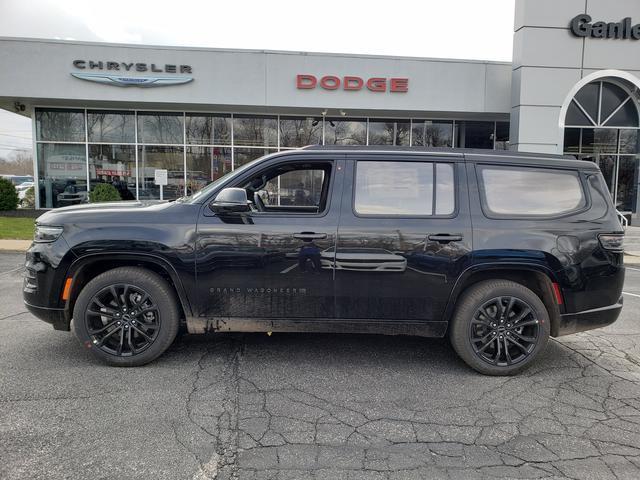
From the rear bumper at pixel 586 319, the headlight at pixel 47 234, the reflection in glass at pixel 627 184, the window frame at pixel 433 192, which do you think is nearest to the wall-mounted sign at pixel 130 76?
the headlight at pixel 47 234

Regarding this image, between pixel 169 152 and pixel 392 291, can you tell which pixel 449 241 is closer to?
pixel 392 291

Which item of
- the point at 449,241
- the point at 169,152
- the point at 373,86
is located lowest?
the point at 449,241

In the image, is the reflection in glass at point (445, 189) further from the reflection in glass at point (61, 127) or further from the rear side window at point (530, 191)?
the reflection in glass at point (61, 127)

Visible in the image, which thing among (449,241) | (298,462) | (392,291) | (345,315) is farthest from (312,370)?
(449,241)

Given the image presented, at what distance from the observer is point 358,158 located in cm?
417

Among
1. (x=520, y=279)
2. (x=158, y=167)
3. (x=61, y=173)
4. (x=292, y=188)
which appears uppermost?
(x=158, y=167)

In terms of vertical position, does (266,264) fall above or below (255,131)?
below

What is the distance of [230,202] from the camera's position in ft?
12.5

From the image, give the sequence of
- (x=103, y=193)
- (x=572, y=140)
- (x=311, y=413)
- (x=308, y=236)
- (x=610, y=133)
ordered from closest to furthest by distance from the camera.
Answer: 1. (x=311, y=413)
2. (x=308, y=236)
3. (x=103, y=193)
4. (x=572, y=140)
5. (x=610, y=133)

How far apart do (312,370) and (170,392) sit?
1.21 metres

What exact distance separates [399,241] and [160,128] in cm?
1543

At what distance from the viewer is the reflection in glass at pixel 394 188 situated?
4.08 m

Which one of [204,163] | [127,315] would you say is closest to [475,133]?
[204,163]

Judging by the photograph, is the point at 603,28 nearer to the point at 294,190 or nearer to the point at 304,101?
the point at 304,101
